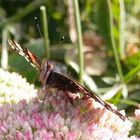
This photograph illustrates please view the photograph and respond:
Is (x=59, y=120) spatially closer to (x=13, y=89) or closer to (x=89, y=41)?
(x=13, y=89)

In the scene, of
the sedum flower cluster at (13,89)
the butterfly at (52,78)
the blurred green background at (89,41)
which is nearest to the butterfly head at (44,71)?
the butterfly at (52,78)

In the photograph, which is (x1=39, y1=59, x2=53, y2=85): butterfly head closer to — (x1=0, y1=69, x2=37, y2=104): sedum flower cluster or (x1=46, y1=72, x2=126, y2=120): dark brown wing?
(x1=46, y1=72, x2=126, y2=120): dark brown wing

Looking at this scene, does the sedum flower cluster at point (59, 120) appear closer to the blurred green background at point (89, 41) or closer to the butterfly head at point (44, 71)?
the butterfly head at point (44, 71)

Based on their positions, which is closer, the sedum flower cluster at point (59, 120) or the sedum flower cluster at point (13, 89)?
the sedum flower cluster at point (59, 120)

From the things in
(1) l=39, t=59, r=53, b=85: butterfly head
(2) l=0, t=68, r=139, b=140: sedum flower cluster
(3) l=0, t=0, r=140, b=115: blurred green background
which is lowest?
(2) l=0, t=68, r=139, b=140: sedum flower cluster

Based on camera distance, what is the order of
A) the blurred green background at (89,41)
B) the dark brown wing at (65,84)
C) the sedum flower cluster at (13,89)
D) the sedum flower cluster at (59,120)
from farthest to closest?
the blurred green background at (89,41) < the sedum flower cluster at (13,89) < the dark brown wing at (65,84) < the sedum flower cluster at (59,120)

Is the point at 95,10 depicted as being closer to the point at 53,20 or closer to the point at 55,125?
the point at 53,20

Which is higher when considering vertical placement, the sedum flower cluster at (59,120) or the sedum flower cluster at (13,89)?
the sedum flower cluster at (13,89)

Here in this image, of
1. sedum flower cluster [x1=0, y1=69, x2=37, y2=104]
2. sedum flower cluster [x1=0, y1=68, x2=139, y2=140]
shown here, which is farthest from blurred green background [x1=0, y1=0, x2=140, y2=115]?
sedum flower cluster [x1=0, y1=68, x2=139, y2=140]

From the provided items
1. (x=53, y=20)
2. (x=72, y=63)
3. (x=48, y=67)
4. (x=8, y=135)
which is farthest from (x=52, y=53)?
(x=8, y=135)
